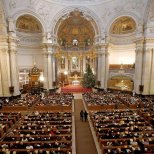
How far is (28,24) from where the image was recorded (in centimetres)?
2784

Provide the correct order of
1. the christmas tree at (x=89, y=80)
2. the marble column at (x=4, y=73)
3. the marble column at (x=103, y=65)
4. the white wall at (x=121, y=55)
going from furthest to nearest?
the white wall at (x=121, y=55) < the christmas tree at (x=89, y=80) < the marble column at (x=103, y=65) < the marble column at (x=4, y=73)

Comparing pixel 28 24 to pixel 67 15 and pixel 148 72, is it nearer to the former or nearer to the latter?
pixel 67 15

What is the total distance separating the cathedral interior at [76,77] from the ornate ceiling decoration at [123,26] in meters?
0.17

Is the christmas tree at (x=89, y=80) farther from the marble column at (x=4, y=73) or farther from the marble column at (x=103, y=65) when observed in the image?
the marble column at (x=4, y=73)

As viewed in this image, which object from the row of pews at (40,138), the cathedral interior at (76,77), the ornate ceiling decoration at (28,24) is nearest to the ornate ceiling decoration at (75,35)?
the cathedral interior at (76,77)

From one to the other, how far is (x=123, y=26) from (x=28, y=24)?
56.6 ft

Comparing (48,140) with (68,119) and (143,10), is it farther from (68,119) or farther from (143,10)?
(143,10)

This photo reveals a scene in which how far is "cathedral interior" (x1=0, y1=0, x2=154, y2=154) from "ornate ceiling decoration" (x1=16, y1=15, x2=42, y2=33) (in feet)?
0.49

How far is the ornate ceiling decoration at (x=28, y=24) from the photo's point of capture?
26.3 m

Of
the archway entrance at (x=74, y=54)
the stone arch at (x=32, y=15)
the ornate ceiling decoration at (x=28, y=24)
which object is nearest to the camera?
the stone arch at (x=32, y=15)

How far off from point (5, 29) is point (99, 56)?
15786 millimetres

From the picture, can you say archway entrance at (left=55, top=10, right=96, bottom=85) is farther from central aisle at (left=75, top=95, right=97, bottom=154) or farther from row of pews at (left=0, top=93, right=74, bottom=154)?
row of pews at (left=0, top=93, right=74, bottom=154)

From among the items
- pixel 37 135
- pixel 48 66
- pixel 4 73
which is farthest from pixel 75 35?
pixel 37 135

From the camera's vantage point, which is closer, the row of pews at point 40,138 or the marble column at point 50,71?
the row of pews at point 40,138
